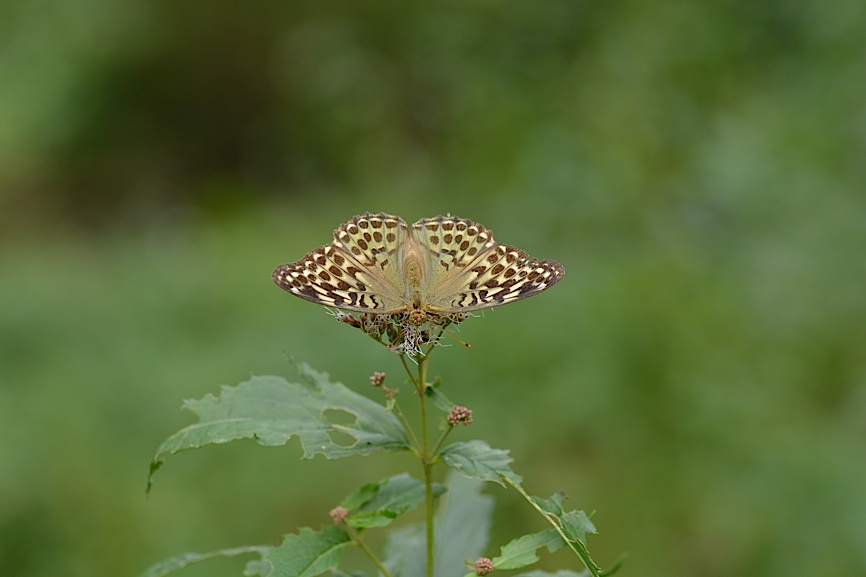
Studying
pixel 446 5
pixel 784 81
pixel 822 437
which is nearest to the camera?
pixel 822 437

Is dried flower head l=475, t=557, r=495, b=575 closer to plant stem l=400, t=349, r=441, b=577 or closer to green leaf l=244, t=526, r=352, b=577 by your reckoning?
plant stem l=400, t=349, r=441, b=577

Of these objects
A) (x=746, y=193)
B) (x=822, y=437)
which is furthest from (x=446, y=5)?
(x=822, y=437)

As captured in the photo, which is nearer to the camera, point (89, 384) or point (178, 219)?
point (89, 384)

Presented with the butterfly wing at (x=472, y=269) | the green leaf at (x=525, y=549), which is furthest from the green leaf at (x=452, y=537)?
the butterfly wing at (x=472, y=269)

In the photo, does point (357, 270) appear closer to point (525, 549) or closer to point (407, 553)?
point (407, 553)

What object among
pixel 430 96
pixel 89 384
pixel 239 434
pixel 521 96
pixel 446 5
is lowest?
pixel 239 434

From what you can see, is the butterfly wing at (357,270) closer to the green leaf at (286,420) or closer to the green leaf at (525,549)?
the green leaf at (286,420)

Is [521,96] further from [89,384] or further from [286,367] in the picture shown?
[89,384]

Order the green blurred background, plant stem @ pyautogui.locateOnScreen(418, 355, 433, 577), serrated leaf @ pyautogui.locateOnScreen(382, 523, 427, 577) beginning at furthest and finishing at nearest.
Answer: the green blurred background → serrated leaf @ pyautogui.locateOnScreen(382, 523, 427, 577) → plant stem @ pyautogui.locateOnScreen(418, 355, 433, 577)

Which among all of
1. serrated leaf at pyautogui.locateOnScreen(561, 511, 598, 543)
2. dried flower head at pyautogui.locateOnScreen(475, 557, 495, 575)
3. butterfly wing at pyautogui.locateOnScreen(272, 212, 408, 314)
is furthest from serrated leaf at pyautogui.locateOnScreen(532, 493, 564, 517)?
butterfly wing at pyautogui.locateOnScreen(272, 212, 408, 314)
